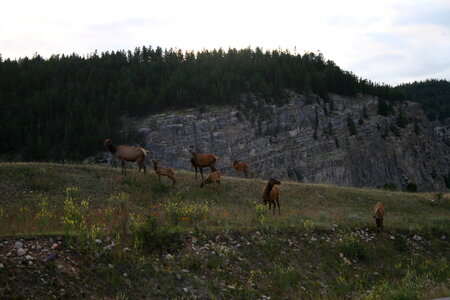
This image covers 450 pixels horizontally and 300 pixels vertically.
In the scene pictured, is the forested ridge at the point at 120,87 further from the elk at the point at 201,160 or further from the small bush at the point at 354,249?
the small bush at the point at 354,249

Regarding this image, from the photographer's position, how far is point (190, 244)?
569 inches

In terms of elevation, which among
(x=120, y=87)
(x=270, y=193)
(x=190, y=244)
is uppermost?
(x=120, y=87)

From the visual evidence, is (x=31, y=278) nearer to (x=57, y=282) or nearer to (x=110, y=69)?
(x=57, y=282)

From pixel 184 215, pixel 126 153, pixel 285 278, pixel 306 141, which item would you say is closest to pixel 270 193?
pixel 184 215

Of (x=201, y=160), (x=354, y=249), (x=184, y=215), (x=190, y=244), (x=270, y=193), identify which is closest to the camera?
(x=190, y=244)

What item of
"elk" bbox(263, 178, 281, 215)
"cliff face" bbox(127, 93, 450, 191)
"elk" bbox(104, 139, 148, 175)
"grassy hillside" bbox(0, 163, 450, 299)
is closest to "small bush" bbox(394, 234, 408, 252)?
"grassy hillside" bbox(0, 163, 450, 299)

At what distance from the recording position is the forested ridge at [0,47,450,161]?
287 feet

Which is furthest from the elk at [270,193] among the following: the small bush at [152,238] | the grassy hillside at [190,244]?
the small bush at [152,238]

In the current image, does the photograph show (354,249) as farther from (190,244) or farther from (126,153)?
(126,153)

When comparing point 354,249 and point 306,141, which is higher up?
point 354,249

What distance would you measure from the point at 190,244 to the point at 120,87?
94506 millimetres

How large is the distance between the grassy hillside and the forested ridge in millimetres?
61026

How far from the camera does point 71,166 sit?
25.8 meters

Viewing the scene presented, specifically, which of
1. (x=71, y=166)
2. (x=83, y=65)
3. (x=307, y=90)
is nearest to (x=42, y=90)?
(x=83, y=65)
